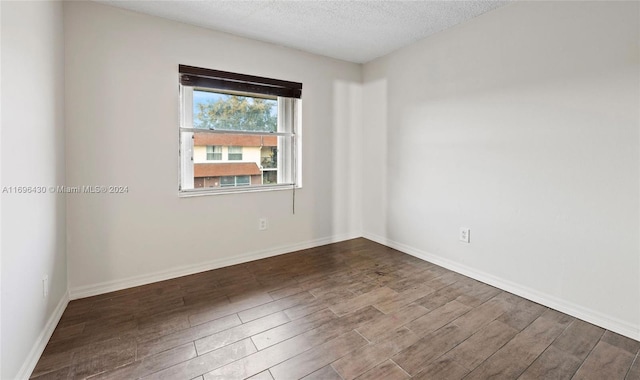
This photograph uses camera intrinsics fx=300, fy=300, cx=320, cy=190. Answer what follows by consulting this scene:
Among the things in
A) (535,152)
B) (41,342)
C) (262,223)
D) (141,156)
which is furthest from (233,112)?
(535,152)

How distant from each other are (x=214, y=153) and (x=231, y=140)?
0.21m

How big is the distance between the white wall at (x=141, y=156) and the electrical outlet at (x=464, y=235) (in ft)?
6.07

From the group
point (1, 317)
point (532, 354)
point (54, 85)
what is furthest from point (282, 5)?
point (532, 354)

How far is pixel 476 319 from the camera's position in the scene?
205 centimetres

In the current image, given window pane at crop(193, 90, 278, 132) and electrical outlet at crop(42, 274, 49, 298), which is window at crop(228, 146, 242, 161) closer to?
window pane at crop(193, 90, 278, 132)

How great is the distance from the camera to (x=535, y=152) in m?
2.29

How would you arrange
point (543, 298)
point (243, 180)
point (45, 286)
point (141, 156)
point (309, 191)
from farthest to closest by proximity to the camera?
point (309, 191), point (243, 180), point (141, 156), point (543, 298), point (45, 286)

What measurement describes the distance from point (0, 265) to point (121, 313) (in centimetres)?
102

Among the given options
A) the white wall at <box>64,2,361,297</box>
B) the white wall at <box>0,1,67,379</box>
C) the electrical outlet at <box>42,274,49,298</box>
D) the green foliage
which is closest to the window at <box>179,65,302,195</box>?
the green foliage

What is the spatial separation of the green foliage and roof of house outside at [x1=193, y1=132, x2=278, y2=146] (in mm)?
76

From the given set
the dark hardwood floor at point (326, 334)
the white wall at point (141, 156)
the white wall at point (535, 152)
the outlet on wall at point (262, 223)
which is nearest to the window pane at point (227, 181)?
the white wall at point (141, 156)

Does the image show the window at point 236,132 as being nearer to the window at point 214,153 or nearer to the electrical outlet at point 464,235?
the window at point 214,153

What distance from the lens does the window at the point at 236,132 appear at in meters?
2.80

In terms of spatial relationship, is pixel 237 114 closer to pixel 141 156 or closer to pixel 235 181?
pixel 235 181
